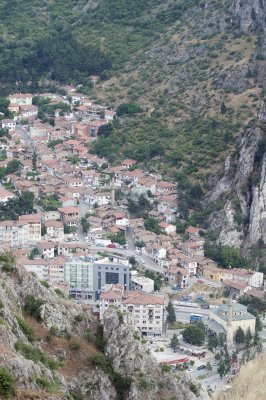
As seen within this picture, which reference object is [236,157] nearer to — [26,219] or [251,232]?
[251,232]

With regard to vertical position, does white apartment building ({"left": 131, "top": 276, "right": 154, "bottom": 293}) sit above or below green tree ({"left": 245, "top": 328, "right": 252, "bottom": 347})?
above

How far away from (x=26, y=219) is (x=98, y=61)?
22059 mm

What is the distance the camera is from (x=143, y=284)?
37938 mm

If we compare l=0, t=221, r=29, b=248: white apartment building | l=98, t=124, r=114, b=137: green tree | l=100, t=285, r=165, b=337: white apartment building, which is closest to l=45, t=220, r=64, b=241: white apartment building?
l=0, t=221, r=29, b=248: white apartment building

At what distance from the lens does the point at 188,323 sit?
35.7 m

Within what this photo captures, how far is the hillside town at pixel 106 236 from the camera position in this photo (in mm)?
35906

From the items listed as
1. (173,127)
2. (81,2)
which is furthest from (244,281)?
(81,2)

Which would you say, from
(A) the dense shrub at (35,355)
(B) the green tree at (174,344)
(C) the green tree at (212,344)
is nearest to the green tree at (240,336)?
(C) the green tree at (212,344)

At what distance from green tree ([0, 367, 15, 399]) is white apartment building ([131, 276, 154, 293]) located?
24921 mm

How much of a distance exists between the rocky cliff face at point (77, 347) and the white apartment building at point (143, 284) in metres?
20.4

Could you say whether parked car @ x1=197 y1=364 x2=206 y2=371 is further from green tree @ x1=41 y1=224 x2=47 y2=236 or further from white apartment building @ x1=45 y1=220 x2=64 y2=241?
green tree @ x1=41 y1=224 x2=47 y2=236

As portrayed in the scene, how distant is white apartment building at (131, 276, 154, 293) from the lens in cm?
3800

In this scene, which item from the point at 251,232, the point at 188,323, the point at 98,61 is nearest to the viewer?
the point at 188,323

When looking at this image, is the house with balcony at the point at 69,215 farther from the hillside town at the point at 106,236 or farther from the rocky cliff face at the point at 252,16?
the rocky cliff face at the point at 252,16
